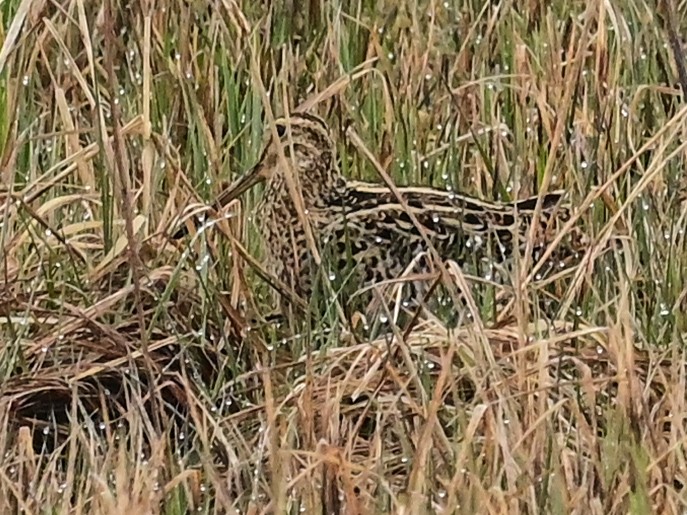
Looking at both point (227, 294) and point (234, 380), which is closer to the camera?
point (234, 380)

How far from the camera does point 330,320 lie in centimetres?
298

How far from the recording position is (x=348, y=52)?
158 inches

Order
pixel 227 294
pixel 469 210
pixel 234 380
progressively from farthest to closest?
1. pixel 469 210
2. pixel 227 294
3. pixel 234 380

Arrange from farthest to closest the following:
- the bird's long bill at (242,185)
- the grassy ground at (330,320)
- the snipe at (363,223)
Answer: the bird's long bill at (242,185) → the snipe at (363,223) → the grassy ground at (330,320)

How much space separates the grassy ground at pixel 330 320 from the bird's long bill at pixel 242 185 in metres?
0.06

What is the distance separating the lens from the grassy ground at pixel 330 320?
245 centimetres

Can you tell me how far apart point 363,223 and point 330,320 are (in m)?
0.46

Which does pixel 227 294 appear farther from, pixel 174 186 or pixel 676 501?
pixel 676 501

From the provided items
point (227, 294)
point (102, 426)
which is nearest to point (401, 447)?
point (102, 426)

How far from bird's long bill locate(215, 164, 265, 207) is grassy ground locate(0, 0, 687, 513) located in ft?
0.21

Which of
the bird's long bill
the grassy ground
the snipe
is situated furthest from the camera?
the bird's long bill

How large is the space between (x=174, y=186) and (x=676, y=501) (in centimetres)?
128

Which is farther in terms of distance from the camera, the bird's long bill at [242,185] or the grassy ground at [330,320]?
the bird's long bill at [242,185]

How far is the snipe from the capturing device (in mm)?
3273
